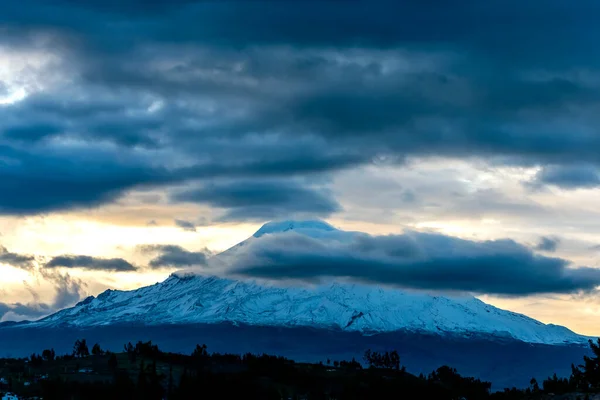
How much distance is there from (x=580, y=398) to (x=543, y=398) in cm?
1012

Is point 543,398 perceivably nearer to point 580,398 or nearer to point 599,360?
point 580,398

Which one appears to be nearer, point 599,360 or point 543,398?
point 543,398

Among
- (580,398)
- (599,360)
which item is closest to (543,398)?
(580,398)

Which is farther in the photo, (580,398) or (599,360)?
(599,360)

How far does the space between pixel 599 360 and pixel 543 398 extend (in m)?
24.4

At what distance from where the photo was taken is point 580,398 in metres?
166

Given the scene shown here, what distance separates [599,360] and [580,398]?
31015 millimetres

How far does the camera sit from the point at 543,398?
175 metres

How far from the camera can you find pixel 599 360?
195 metres
